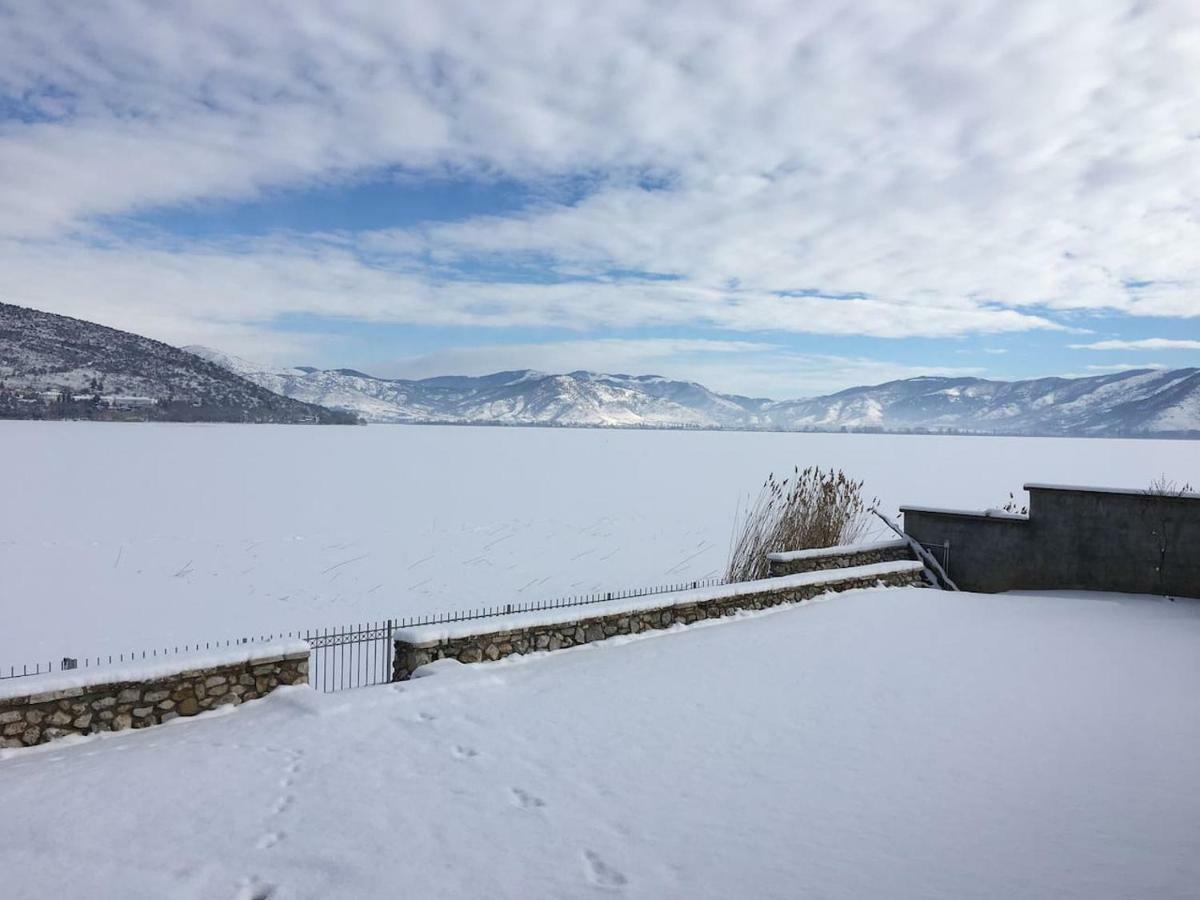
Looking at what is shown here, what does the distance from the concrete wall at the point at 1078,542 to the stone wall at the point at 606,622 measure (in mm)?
2722

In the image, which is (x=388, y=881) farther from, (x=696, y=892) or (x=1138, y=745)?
(x=1138, y=745)

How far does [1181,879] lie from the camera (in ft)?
14.1

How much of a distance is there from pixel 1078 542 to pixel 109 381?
577ft

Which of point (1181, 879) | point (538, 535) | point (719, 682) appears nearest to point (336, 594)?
point (538, 535)

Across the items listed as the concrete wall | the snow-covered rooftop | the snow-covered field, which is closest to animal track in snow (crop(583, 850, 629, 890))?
the snow-covered field

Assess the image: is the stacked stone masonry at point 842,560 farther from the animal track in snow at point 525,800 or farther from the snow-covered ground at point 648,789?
the animal track in snow at point 525,800

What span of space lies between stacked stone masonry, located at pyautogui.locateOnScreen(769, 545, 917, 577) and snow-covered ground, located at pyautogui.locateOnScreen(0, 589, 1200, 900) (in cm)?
533

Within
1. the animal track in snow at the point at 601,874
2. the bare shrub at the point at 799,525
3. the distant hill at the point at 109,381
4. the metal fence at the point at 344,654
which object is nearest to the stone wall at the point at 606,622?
the metal fence at the point at 344,654

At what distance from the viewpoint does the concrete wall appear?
43.2 ft

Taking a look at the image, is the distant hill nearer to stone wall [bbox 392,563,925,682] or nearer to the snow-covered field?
the snow-covered field

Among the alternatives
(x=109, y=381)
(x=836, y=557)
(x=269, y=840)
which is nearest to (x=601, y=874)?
(x=269, y=840)

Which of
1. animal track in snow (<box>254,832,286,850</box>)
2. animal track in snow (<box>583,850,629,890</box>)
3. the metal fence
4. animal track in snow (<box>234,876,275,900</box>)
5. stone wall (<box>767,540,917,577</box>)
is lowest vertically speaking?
the metal fence

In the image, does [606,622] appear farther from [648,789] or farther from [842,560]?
[842,560]

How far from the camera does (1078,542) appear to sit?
14.4 meters
